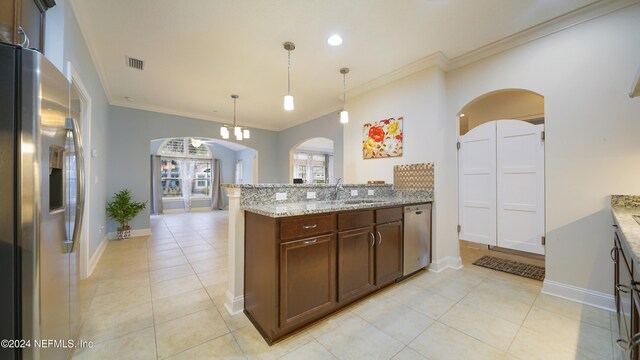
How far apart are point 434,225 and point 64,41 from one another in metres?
4.31

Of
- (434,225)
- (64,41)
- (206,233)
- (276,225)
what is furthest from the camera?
(206,233)

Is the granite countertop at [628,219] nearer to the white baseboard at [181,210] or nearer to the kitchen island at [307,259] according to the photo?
the kitchen island at [307,259]

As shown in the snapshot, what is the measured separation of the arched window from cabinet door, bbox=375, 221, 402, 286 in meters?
8.67

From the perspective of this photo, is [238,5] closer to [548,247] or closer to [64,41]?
[64,41]

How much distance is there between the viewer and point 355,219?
2154 millimetres

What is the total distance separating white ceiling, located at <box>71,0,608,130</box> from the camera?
7.30 ft

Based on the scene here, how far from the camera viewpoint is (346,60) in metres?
3.20

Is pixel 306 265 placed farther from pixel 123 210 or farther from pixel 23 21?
pixel 123 210

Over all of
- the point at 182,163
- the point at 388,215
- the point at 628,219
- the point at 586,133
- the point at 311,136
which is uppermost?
the point at 311,136

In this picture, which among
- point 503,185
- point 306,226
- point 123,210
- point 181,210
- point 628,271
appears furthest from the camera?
point 181,210

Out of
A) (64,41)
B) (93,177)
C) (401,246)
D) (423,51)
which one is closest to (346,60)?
(423,51)

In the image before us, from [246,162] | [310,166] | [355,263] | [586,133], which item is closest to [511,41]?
[586,133]

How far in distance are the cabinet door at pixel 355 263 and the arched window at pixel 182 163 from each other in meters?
8.67

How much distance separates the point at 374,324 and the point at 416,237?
1291mm
